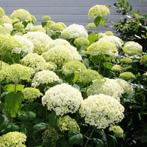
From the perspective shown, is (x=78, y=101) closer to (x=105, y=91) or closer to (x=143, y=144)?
(x=105, y=91)

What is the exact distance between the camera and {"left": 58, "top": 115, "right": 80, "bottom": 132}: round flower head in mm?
1768

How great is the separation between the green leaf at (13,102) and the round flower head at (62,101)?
100mm

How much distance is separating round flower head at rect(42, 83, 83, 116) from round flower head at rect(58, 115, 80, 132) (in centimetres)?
2

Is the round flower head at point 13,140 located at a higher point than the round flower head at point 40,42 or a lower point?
lower

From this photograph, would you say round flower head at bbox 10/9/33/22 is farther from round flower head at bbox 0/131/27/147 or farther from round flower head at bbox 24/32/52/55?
round flower head at bbox 0/131/27/147

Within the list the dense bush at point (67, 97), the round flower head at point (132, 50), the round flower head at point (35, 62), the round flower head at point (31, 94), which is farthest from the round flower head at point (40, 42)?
the round flower head at point (31, 94)

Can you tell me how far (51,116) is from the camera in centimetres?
181

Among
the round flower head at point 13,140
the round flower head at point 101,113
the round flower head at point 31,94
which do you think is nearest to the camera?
the round flower head at point 13,140

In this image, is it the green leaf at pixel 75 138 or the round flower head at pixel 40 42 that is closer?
the green leaf at pixel 75 138

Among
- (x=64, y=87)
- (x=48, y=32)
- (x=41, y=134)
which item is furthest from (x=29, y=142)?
(x=48, y=32)

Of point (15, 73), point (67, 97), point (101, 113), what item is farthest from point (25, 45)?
point (101, 113)

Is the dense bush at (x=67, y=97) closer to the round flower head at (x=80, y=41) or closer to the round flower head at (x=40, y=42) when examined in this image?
the round flower head at (x=40, y=42)

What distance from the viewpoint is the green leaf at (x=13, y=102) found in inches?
70.7

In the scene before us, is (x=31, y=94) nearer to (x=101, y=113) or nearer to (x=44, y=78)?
(x=44, y=78)
